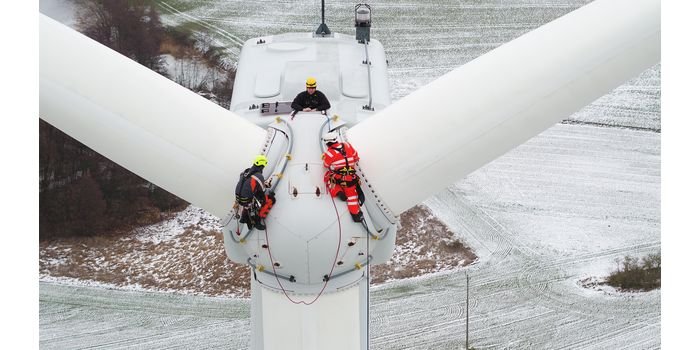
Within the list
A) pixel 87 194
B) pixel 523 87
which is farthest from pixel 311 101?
pixel 87 194

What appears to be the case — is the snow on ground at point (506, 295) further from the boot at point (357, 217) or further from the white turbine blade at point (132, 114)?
the white turbine blade at point (132, 114)

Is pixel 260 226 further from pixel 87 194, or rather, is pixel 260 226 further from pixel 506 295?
pixel 87 194

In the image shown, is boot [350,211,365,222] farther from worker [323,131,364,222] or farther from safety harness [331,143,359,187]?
safety harness [331,143,359,187]

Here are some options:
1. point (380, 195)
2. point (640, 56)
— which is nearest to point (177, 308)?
point (380, 195)

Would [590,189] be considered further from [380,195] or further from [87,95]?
[87,95]

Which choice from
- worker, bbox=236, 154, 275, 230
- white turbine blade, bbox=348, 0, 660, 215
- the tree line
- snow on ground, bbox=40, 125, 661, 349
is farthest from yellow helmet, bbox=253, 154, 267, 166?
the tree line

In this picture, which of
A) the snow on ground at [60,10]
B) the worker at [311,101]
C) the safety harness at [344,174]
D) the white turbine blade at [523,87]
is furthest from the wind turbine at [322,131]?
the snow on ground at [60,10]
